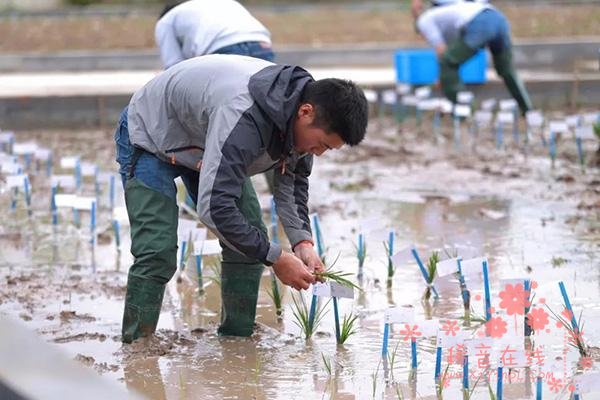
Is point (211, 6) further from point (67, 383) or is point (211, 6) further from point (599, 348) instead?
point (67, 383)

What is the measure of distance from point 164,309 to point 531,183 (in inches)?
147

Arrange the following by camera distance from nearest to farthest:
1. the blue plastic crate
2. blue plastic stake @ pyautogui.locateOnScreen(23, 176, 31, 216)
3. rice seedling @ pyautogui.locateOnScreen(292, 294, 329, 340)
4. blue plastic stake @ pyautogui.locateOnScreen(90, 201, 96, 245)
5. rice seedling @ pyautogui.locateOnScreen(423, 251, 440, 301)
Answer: rice seedling @ pyautogui.locateOnScreen(292, 294, 329, 340), rice seedling @ pyautogui.locateOnScreen(423, 251, 440, 301), blue plastic stake @ pyautogui.locateOnScreen(90, 201, 96, 245), blue plastic stake @ pyautogui.locateOnScreen(23, 176, 31, 216), the blue plastic crate

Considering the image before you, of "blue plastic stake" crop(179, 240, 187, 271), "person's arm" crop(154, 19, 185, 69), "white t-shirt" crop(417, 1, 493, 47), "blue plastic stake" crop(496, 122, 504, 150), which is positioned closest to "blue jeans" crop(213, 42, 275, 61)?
"person's arm" crop(154, 19, 185, 69)

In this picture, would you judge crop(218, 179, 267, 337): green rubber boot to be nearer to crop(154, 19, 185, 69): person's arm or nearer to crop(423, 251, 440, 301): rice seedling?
crop(423, 251, 440, 301): rice seedling

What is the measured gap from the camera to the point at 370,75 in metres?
14.0

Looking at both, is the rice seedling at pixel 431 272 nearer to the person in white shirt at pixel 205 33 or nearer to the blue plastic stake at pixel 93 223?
the person in white shirt at pixel 205 33

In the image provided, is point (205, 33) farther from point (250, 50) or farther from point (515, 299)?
point (515, 299)

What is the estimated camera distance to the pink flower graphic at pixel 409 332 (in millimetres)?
5074

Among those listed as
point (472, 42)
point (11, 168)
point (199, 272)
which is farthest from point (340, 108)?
point (472, 42)

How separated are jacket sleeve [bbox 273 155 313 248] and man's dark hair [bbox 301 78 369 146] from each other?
0.54 metres

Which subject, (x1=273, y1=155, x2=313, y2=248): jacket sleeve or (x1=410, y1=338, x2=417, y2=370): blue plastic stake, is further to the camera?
(x1=273, y1=155, x2=313, y2=248): jacket sleeve

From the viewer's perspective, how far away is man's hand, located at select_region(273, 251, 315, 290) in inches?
184

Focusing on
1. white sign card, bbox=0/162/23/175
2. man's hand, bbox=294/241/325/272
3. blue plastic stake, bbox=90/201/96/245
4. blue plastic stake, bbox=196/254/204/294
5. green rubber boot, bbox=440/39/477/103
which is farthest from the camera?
green rubber boot, bbox=440/39/477/103

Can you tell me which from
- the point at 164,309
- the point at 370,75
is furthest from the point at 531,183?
the point at 370,75
